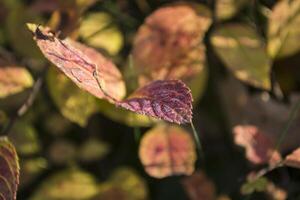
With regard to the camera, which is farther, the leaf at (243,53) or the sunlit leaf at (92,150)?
the sunlit leaf at (92,150)

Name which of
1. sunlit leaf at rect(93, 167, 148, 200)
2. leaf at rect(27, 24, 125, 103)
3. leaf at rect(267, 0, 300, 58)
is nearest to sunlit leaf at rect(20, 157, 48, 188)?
sunlit leaf at rect(93, 167, 148, 200)

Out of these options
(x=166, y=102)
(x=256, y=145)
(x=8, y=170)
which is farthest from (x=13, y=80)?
(x=256, y=145)

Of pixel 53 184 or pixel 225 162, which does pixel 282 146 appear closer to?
pixel 225 162

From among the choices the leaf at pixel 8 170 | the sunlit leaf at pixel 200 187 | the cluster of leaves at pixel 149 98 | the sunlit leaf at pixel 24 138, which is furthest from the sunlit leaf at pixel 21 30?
the sunlit leaf at pixel 200 187

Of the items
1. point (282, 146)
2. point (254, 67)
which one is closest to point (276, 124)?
point (282, 146)

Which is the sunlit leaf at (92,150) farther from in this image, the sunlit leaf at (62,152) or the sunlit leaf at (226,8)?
the sunlit leaf at (226,8)

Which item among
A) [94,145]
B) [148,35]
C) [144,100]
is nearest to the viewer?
[144,100]
